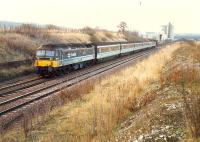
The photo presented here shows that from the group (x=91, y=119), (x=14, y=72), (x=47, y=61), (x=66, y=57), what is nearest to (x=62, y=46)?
(x=66, y=57)

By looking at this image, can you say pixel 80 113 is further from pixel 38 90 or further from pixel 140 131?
pixel 38 90

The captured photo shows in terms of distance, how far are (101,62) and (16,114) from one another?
3207 centimetres

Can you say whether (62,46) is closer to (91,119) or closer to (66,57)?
(66,57)

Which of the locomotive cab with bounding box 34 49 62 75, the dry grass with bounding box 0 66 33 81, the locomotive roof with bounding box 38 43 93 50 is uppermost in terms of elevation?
the locomotive roof with bounding box 38 43 93 50


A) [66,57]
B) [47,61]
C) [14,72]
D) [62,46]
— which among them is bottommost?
[14,72]

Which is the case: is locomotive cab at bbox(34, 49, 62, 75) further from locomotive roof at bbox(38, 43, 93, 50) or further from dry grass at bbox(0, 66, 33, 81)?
dry grass at bbox(0, 66, 33, 81)

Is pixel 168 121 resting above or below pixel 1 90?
above

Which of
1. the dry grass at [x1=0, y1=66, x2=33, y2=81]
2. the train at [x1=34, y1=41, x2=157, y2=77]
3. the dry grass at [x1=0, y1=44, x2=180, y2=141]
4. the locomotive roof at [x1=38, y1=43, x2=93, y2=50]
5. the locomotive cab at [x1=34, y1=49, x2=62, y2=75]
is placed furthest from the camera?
the locomotive roof at [x1=38, y1=43, x2=93, y2=50]

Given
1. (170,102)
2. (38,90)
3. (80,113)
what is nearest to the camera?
(170,102)

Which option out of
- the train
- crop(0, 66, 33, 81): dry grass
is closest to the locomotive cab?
the train

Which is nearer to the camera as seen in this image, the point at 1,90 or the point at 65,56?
the point at 1,90

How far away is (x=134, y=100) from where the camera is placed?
1332cm

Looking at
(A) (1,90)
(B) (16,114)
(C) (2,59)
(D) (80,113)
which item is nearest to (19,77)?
(C) (2,59)

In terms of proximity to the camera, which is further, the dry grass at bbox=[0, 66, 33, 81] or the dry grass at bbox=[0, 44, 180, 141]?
the dry grass at bbox=[0, 66, 33, 81]
